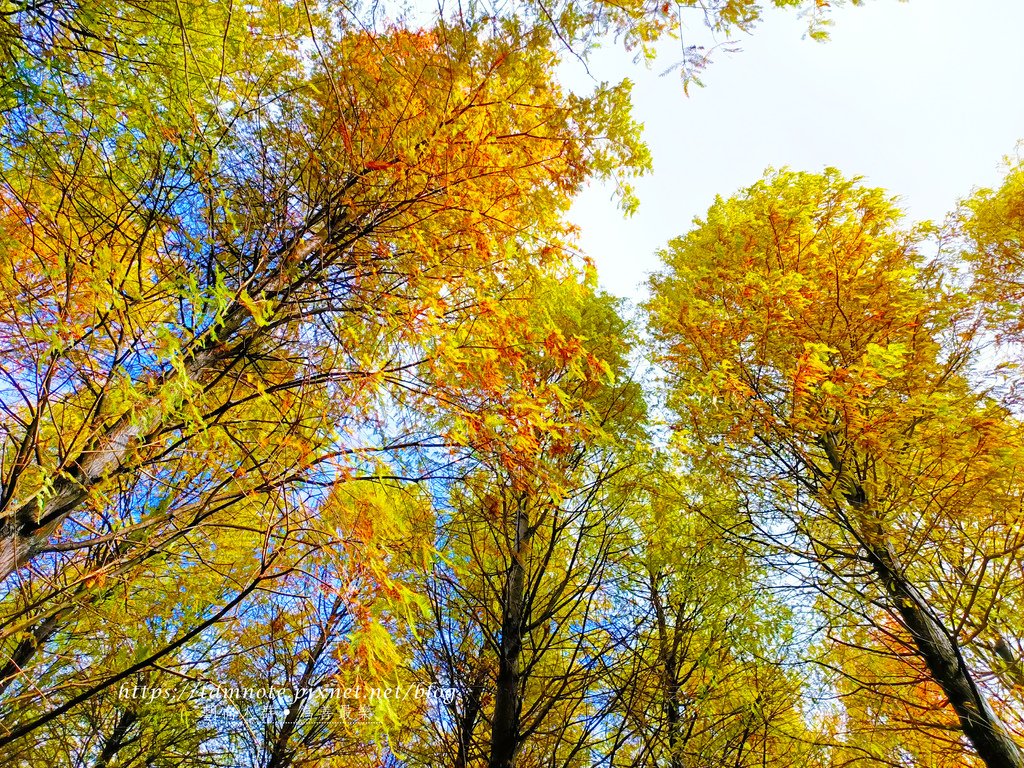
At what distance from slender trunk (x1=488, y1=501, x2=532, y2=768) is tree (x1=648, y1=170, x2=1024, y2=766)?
1.80 m

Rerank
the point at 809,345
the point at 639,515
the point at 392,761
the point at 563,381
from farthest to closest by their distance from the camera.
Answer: the point at 392,761, the point at 563,381, the point at 639,515, the point at 809,345

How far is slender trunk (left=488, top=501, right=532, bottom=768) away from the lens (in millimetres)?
2762

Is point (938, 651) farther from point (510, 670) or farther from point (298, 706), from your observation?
point (298, 706)

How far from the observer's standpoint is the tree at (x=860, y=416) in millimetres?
2771

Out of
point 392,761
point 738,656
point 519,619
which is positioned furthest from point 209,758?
point 738,656

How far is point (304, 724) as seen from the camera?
17.1ft

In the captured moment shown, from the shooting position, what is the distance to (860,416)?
3.08 meters

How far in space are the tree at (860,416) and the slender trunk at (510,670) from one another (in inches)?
71.0

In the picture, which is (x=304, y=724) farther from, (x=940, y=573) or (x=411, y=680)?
(x=940, y=573)

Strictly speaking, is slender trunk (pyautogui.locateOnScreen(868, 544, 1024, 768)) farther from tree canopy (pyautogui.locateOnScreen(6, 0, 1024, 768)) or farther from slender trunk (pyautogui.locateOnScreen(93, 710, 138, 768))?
slender trunk (pyautogui.locateOnScreen(93, 710, 138, 768))

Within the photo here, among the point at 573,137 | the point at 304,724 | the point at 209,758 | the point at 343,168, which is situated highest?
the point at 573,137

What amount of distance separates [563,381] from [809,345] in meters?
2.28

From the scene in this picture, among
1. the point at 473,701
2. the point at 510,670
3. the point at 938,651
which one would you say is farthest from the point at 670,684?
the point at 938,651

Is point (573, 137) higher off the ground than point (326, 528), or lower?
higher
